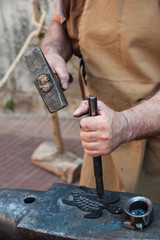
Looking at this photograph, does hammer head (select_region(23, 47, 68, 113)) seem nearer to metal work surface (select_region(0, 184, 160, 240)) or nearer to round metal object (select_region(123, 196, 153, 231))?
metal work surface (select_region(0, 184, 160, 240))

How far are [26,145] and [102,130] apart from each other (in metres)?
3.26

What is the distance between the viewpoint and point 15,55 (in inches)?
203

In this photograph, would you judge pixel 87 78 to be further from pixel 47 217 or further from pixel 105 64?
pixel 47 217

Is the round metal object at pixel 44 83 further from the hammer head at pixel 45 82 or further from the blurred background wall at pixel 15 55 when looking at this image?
the blurred background wall at pixel 15 55

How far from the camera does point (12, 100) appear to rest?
536 centimetres

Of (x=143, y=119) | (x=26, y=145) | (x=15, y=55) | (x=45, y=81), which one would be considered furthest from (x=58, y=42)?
(x=15, y=55)

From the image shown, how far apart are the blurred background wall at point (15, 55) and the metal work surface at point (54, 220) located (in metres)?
3.31

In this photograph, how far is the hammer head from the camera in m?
1.43

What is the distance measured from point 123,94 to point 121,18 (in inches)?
13.5

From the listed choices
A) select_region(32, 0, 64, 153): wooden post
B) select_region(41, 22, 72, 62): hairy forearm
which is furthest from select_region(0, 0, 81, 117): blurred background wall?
select_region(41, 22, 72, 62): hairy forearm

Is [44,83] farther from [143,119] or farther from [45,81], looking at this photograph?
[143,119]

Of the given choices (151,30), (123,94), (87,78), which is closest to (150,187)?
(123,94)

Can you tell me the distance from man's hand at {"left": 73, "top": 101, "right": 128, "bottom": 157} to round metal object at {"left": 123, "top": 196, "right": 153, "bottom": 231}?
21cm

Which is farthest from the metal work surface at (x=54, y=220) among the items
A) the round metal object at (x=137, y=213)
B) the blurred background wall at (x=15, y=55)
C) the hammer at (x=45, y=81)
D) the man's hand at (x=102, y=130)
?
the blurred background wall at (x=15, y=55)
